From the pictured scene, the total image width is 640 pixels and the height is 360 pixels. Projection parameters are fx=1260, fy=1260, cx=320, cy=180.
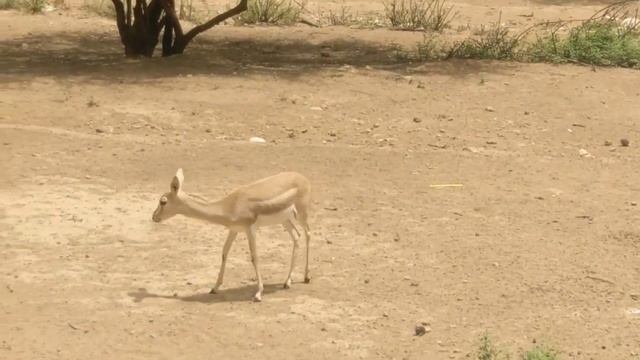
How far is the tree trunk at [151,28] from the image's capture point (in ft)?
49.0

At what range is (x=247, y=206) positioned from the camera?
742 centimetres

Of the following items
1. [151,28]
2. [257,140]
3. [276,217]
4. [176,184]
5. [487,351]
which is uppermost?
[176,184]

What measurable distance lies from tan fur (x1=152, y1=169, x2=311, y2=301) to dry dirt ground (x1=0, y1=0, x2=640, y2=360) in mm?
437

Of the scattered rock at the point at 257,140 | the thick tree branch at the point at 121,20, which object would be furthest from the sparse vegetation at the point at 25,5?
the scattered rock at the point at 257,140

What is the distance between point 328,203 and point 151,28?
20.9ft

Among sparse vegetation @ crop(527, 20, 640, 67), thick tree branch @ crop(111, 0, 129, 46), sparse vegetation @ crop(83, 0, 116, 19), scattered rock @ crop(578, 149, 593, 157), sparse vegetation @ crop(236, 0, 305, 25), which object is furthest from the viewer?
sparse vegetation @ crop(83, 0, 116, 19)

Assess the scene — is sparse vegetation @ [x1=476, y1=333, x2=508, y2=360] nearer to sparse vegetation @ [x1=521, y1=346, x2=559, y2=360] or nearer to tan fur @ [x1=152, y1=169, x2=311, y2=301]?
sparse vegetation @ [x1=521, y1=346, x2=559, y2=360]

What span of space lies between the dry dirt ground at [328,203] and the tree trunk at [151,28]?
0.31m

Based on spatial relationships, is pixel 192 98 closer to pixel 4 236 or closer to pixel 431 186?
pixel 431 186

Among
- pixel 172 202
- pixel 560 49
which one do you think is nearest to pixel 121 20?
pixel 560 49

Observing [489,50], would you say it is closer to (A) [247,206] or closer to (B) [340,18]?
(B) [340,18]

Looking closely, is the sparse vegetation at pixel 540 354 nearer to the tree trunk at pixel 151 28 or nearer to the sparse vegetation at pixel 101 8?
the tree trunk at pixel 151 28

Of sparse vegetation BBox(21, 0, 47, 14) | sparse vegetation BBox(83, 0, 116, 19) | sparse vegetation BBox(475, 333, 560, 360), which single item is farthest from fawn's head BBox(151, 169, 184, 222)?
sparse vegetation BBox(21, 0, 47, 14)

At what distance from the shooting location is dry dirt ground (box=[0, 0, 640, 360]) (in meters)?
7.07
